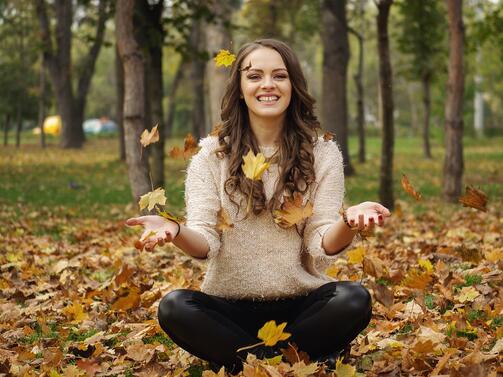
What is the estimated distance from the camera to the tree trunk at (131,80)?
8.48 metres

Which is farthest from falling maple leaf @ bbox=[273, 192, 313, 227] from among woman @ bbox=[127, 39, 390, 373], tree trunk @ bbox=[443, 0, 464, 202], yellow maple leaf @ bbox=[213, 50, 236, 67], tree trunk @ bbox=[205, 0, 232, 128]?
tree trunk @ bbox=[205, 0, 232, 128]

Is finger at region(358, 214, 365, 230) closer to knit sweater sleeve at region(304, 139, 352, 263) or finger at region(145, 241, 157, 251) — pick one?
knit sweater sleeve at region(304, 139, 352, 263)

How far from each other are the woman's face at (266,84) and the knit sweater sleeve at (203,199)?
332 millimetres

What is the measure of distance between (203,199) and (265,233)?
12.5 inches

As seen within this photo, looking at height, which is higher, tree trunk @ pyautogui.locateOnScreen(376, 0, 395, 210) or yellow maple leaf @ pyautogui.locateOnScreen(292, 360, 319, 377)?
tree trunk @ pyautogui.locateOnScreen(376, 0, 395, 210)

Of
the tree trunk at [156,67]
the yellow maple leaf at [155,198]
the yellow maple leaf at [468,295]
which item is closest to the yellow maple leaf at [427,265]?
the yellow maple leaf at [468,295]

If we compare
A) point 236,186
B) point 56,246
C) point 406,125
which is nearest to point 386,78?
point 56,246

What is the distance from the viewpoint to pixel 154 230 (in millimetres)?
2930

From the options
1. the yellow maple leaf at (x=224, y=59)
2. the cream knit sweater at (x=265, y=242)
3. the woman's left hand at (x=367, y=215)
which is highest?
the yellow maple leaf at (x=224, y=59)

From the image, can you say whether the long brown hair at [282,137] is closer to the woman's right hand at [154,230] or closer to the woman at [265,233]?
the woman at [265,233]

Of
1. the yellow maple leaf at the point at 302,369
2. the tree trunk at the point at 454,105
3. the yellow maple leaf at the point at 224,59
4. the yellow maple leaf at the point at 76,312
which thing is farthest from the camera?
the tree trunk at the point at 454,105

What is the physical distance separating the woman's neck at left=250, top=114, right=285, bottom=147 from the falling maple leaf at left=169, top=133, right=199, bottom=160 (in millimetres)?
286

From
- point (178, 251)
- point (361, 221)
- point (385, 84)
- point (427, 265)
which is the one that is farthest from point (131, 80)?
point (361, 221)

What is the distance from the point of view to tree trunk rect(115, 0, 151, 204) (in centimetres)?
848
